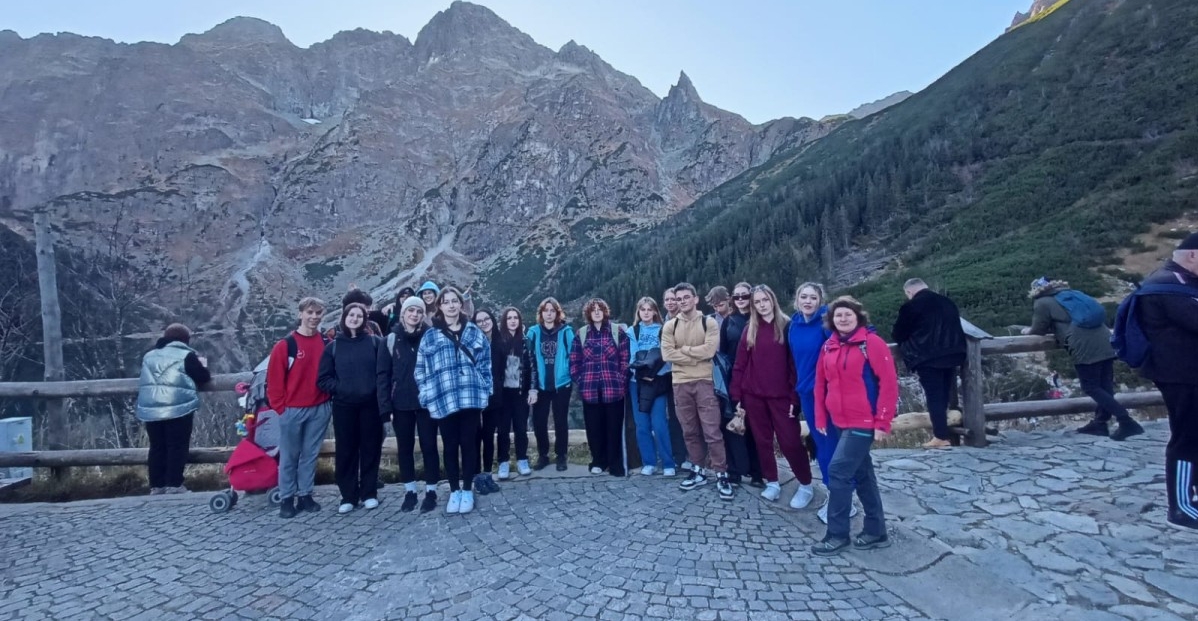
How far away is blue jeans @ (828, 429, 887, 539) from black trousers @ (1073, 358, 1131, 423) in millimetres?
3595

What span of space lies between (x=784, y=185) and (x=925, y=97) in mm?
25604

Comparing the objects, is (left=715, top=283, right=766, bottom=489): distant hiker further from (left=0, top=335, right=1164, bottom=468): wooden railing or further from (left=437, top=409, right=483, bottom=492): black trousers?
(left=437, top=409, right=483, bottom=492): black trousers

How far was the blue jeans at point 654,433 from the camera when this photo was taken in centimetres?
520

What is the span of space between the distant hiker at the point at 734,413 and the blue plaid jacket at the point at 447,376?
2106 millimetres

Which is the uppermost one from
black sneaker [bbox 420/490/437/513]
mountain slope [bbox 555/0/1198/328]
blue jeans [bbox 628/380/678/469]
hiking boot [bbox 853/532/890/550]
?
mountain slope [bbox 555/0/1198/328]

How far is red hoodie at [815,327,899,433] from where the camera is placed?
3490 millimetres

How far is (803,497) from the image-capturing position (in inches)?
171

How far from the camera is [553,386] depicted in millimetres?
5508

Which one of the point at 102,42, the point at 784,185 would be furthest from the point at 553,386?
the point at 102,42

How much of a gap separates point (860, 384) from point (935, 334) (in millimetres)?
2766

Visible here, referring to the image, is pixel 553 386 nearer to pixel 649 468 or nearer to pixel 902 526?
pixel 649 468

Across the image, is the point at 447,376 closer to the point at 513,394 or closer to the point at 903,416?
the point at 513,394

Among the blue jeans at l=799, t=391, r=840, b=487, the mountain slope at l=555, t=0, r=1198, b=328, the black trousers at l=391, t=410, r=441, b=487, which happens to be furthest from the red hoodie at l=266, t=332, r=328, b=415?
the mountain slope at l=555, t=0, r=1198, b=328

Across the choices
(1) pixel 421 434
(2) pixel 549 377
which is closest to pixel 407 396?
(1) pixel 421 434
